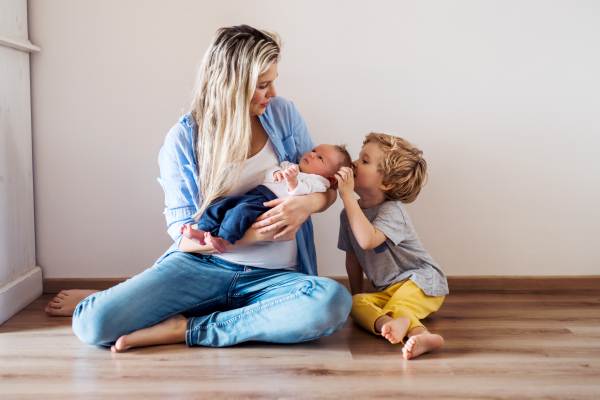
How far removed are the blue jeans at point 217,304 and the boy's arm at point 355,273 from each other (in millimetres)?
390

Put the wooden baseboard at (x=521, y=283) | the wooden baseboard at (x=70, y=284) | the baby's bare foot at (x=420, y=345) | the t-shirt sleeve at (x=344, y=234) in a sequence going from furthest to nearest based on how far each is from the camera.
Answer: the wooden baseboard at (x=521, y=283), the wooden baseboard at (x=70, y=284), the t-shirt sleeve at (x=344, y=234), the baby's bare foot at (x=420, y=345)

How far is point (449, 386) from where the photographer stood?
1.16 metres

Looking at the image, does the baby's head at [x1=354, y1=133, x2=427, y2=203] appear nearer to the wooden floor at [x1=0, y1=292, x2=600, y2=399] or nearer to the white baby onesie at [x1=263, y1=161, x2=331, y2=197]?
the white baby onesie at [x1=263, y1=161, x2=331, y2=197]

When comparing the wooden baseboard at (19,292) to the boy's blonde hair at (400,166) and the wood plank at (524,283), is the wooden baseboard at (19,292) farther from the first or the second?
the boy's blonde hair at (400,166)

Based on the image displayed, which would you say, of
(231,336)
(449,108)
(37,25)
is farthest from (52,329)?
(449,108)

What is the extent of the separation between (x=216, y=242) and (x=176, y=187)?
0.26m

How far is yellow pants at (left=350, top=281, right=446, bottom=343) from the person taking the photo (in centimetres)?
150

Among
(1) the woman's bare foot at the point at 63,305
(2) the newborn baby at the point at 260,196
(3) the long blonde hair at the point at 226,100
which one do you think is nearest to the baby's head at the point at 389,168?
(2) the newborn baby at the point at 260,196

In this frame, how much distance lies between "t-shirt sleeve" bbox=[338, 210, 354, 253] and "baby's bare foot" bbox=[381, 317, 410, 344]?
16.6 inches

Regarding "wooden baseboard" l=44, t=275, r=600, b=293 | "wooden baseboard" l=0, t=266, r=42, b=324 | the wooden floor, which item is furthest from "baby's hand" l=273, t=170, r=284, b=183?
"wooden baseboard" l=0, t=266, r=42, b=324

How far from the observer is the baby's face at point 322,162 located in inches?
60.4

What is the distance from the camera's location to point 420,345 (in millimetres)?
1318

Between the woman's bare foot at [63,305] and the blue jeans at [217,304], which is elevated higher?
the blue jeans at [217,304]

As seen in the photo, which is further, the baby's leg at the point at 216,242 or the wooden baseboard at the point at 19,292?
the wooden baseboard at the point at 19,292
